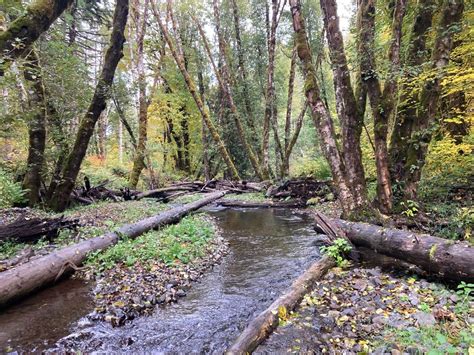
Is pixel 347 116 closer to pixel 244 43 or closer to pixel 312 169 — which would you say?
pixel 312 169

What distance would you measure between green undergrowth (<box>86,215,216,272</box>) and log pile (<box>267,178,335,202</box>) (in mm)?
7932

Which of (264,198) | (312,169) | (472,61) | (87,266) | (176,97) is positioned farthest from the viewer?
(176,97)

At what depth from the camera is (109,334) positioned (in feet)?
13.9

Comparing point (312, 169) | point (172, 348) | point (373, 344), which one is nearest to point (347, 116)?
point (373, 344)

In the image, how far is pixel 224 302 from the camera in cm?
524

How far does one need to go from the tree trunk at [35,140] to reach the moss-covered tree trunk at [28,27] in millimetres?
3394

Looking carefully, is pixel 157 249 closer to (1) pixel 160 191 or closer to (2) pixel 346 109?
(2) pixel 346 109

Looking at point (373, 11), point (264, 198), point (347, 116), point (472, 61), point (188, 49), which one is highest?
point (188, 49)

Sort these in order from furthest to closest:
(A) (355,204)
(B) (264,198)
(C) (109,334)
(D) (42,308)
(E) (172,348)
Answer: (B) (264,198), (A) (355,204), (D) (42,308), (C) (109,334), (E) (172,348)

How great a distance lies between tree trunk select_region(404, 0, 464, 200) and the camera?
7668 mm

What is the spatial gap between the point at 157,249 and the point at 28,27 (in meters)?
5.63

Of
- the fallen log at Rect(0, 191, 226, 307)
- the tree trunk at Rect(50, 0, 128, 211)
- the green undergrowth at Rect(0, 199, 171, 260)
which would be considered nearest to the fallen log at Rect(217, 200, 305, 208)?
the green undergrowth at Rect(0, 199, 171, 260)

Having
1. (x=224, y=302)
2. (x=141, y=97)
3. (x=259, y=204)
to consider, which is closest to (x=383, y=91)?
(x=224, y=302)

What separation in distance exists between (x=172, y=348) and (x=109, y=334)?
0.96 meters
